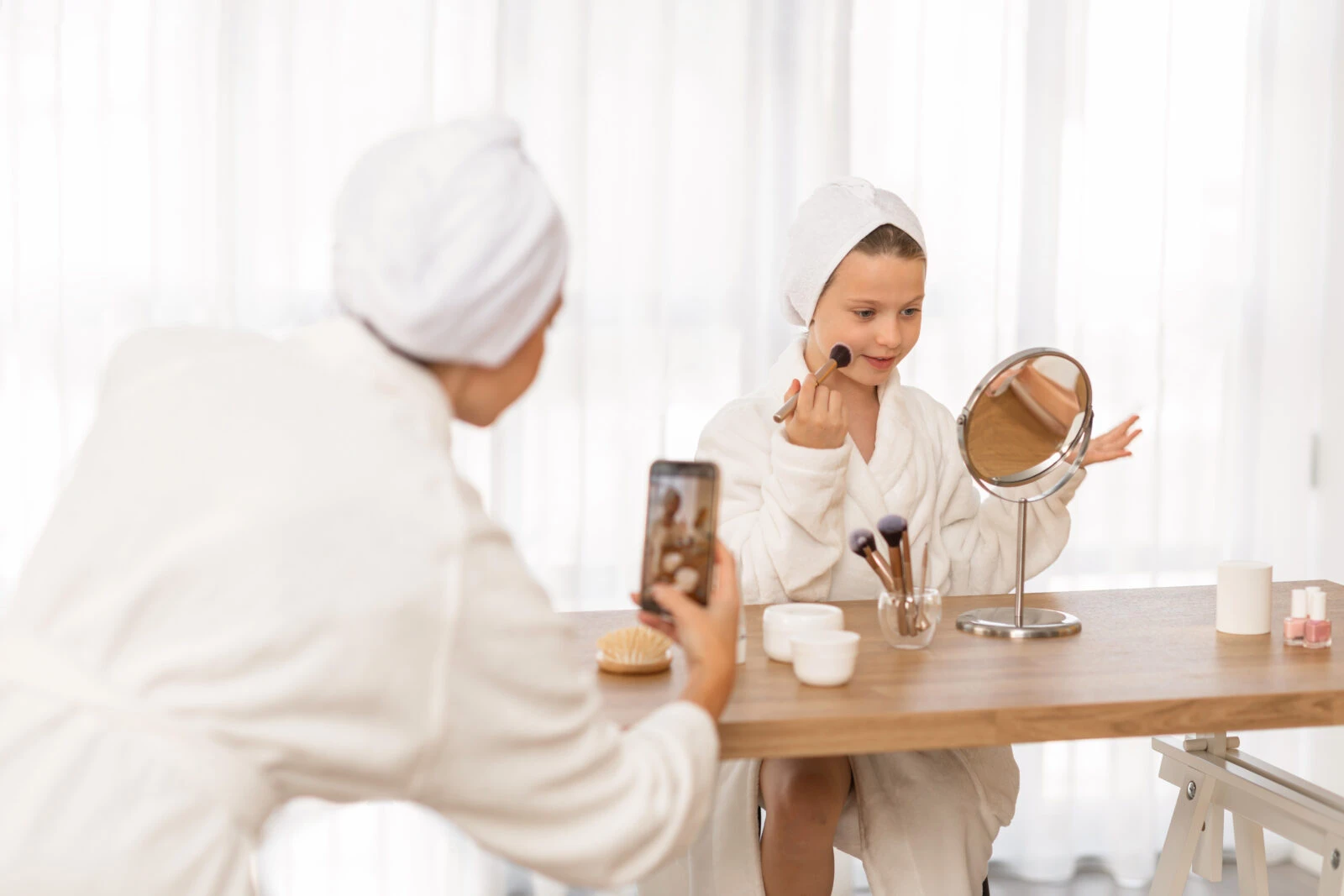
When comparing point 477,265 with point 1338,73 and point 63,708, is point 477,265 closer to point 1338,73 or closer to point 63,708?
point 63,708

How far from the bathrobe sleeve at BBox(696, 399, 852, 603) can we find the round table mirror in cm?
18

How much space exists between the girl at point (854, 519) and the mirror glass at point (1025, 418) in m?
A: 0.09

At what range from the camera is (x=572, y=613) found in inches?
72.6

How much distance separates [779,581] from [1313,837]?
0.77 m

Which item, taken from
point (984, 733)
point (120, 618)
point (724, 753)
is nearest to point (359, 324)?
point (120, 618)

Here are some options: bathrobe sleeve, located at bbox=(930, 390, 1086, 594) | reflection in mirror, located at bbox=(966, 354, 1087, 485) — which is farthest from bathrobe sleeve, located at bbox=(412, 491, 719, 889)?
bathrobe sleeve, located at bbox=(930, 390, 1086, 594)

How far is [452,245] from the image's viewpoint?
1.03 meters

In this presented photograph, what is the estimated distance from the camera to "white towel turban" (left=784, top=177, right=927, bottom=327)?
194 cm

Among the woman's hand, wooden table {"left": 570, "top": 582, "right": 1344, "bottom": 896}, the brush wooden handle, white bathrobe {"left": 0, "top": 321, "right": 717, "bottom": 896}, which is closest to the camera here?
white bathrobe {"left": 0, "top": 321, "right": 717, "bottom": 896}

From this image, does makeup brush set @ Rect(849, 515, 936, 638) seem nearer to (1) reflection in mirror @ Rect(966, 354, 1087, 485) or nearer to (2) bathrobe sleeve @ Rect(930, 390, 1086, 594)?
(1) reflection in mirror @ Rect(966, 354, 1087, 485)

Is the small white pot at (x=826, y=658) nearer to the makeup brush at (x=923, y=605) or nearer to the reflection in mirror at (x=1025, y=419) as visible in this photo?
the makeup brush at (x=923, y=605)

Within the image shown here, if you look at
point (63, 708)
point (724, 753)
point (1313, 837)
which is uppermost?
point (63, 708)

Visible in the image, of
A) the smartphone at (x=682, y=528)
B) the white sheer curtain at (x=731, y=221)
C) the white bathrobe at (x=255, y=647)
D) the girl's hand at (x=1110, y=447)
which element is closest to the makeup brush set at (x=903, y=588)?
the smartphone at (x=682, y=528)

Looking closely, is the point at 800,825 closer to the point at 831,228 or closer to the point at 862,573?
the point at 862,573
